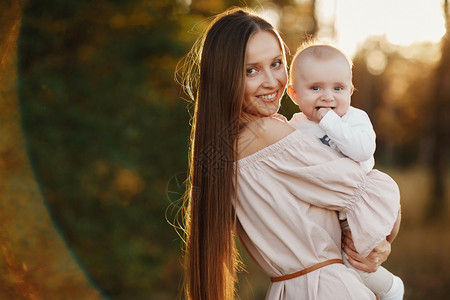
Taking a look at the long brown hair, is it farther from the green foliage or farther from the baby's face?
the green foliage

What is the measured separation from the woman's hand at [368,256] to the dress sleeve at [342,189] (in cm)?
5

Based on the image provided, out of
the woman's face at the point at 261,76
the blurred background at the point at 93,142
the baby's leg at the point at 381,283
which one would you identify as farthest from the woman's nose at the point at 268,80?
the blurred background at the point at 93,142

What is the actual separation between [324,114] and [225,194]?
0.49 m

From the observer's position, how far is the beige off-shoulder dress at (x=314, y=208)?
1944 mm

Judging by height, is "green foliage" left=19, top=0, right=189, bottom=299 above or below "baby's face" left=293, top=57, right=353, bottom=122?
below

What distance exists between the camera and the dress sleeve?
1.93 metres

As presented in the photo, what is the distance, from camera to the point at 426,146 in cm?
1461

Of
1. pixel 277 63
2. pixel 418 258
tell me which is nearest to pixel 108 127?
pixel 277 63

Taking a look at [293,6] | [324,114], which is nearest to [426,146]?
[293,6]

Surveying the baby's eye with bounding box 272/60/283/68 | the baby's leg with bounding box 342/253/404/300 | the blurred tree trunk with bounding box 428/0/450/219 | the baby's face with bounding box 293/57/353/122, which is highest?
the baby's eye with bounding box 272/60/283/68

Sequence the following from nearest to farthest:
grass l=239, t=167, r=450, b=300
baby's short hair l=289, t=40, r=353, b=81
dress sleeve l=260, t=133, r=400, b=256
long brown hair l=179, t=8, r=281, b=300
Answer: dress sleeve l=260, t=133, r=400, b=256, long brown hair l=179, t=8, r=281, b=300, baby's short hair l=289, t=40, r=353, b=81, grass l=239, t=167, r=450, b=300

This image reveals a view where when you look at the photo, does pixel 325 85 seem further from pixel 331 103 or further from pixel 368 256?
pixel 368 256

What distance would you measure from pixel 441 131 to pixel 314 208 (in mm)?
9703

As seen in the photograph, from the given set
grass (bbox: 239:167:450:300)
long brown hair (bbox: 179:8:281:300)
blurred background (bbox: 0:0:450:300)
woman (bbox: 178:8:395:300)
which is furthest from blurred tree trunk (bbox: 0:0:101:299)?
grass (bbox: 239:167:450:300)
